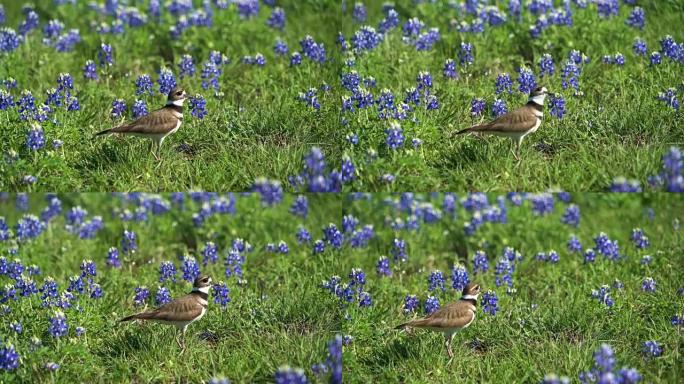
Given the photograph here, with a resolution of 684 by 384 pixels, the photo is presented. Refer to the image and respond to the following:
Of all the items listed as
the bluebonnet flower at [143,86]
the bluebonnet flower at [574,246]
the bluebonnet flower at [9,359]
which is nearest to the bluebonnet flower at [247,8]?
the bluebonnet flower at [143,86]

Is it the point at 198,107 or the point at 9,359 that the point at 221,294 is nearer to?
the point at 198,107

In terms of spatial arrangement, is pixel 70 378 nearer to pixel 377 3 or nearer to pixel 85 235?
pixel 85 235

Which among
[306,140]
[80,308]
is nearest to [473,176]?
[306,140]

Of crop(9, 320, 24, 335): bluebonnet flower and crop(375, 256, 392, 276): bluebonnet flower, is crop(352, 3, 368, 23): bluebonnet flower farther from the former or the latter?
crop(9, 320, 24, 335): bluebonnet flower

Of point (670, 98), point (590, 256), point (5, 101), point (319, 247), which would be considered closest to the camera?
point (670, 98)

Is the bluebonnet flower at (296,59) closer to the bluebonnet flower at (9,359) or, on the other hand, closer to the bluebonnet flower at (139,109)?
the bluebonnet flower at (139,109)

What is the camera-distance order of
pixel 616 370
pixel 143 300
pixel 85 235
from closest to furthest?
1. pixel 616 370
2. pixel 143 300
3. pixel 85 235

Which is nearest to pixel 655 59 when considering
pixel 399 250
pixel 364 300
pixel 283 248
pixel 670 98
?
pixel 670 98
